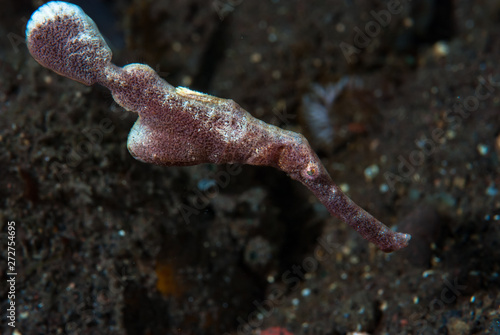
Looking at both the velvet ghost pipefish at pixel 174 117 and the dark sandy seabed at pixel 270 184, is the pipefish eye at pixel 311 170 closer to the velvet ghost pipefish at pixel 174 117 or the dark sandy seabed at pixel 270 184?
the velvet ghost pipefish at pixel 174 117

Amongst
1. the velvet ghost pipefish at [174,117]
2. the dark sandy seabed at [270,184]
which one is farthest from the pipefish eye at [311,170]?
the dark sandy seabed at [270,184]

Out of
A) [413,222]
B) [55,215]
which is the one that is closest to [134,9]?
[55,215]

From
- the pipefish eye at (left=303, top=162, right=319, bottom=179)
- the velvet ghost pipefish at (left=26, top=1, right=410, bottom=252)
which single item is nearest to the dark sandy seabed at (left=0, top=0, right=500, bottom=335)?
the velvet ghost pipefish at (left=26, top=1, right=410, bottom=252)

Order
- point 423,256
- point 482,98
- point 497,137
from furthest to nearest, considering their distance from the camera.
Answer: point 482,98 → point 497,137 → point 423,256

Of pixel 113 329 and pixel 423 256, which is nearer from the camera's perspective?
pixel 113 329

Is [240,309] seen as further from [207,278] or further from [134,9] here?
[134,9]
